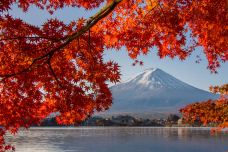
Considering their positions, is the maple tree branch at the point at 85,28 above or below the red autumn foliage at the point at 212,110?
above

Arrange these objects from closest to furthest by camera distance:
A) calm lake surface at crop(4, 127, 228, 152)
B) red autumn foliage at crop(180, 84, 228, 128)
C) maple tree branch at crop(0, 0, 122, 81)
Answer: maple tree branch at crop(0, 0, 122, 81), red autumn foliage at crop(180, 84, 228, 128), calm lake surface at crop(4, 127, 228, 152)

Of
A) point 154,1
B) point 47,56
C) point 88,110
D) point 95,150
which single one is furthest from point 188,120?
point 95,150

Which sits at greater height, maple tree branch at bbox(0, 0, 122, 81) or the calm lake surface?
maple tree branch at bbox(0, 0, 122, 81)

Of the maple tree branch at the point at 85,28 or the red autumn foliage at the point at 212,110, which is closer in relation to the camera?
the maple tree branch at the point at 85,28

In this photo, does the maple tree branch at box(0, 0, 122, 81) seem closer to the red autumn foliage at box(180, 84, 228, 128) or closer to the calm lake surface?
the red autumn foliage at box(180, 84, 228, 128)

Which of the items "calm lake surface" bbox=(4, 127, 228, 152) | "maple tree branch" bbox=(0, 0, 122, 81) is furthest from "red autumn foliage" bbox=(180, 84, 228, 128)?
"calm lake surface" bbox=(4, 127, 228, 152)

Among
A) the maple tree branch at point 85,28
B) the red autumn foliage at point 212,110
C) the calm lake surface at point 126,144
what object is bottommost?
the calm lake surface at point 126,144

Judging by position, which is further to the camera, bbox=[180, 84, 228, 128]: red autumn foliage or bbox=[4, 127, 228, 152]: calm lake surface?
bbox=[4, 127, 228, 152]: calm lake surface

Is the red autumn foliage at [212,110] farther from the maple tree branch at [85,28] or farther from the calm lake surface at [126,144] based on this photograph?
the calm lake surface at [126,144]

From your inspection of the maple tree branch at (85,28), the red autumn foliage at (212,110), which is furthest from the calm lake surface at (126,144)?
the maple tree branch at (85,28)

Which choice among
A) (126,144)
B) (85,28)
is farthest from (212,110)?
(126,144)

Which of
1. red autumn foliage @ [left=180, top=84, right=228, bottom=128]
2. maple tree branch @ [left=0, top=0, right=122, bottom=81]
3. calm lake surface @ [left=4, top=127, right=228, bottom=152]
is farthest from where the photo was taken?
calm lake surface @ [left=4, top=127, right=228, bottom=152]

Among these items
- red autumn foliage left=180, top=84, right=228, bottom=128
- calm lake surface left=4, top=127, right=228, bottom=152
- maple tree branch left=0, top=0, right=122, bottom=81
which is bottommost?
calm lake surface left=4, top=127, right=228, bottom=152

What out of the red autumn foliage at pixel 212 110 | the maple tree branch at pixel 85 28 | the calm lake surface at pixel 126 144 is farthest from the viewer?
the calm lake surface at pixel 126 144
